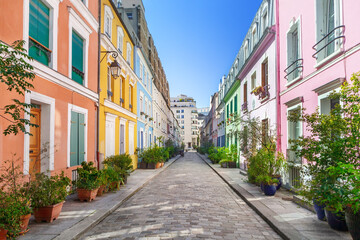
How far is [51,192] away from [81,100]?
4602 millimetres

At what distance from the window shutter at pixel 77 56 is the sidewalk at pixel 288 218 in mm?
6907

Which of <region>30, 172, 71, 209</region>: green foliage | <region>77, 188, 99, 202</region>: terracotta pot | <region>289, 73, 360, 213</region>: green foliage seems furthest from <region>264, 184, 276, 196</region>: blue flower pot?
<region>30, 172, 71, 209</region>: green foliage

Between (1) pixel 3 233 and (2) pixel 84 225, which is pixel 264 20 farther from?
(1) pixel 3 233

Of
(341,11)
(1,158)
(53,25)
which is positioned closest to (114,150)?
(53,25)

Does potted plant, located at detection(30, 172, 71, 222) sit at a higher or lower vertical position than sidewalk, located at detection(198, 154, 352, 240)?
higher

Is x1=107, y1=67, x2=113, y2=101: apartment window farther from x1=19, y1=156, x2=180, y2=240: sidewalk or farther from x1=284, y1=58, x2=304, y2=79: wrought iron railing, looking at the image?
x1=284, y1=58, x2=304, y2=79: wrought iron railing

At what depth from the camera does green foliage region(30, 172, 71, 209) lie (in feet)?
17.7

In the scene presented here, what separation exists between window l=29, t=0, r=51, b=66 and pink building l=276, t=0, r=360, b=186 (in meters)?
6.92

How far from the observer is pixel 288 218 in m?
5.89

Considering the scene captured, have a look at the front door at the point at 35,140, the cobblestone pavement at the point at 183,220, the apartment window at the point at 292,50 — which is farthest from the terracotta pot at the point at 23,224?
the apartment window at the point at 292,50

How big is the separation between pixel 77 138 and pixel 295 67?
8010 millimetres

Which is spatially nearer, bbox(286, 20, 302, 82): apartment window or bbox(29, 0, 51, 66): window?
bbox(29, 0, 51, 66): window

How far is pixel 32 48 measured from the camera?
22.3ft

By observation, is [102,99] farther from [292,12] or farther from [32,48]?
[292,12]
